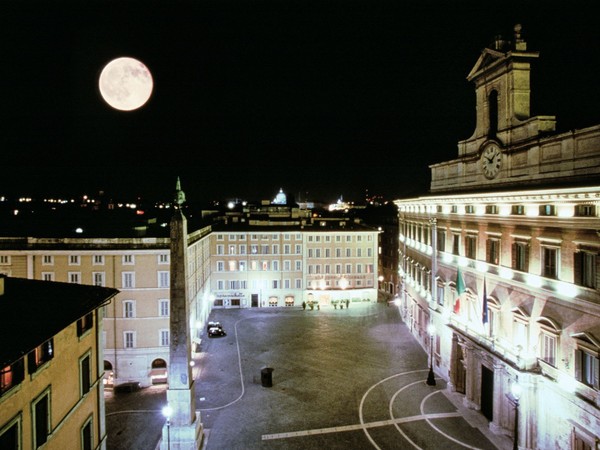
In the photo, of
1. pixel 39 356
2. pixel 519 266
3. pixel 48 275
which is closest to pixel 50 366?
pixel 39 356

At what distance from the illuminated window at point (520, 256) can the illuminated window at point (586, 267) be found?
3.35 meters

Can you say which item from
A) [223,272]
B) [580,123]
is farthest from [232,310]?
[580,123]

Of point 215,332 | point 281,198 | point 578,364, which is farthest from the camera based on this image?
point 281,198

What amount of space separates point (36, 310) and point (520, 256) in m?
22.0

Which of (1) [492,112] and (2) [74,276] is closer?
(1) [492,112]

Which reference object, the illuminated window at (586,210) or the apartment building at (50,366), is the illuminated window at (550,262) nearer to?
the illuminated window at (586,210)

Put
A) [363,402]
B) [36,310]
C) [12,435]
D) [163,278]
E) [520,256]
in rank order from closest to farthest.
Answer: [12,435]
[36,310]
[520,256]
[363,402]
[163,278]

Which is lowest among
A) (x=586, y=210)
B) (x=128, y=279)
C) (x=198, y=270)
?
(x=198, y=270)

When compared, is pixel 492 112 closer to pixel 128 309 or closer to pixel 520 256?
pixel 520 256

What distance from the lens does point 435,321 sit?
1222 inches

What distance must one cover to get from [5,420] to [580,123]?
86.6 feet

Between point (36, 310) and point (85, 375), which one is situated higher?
point (36, 310)

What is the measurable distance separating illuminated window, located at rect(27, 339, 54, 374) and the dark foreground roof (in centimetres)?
84

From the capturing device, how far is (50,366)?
543 inches
